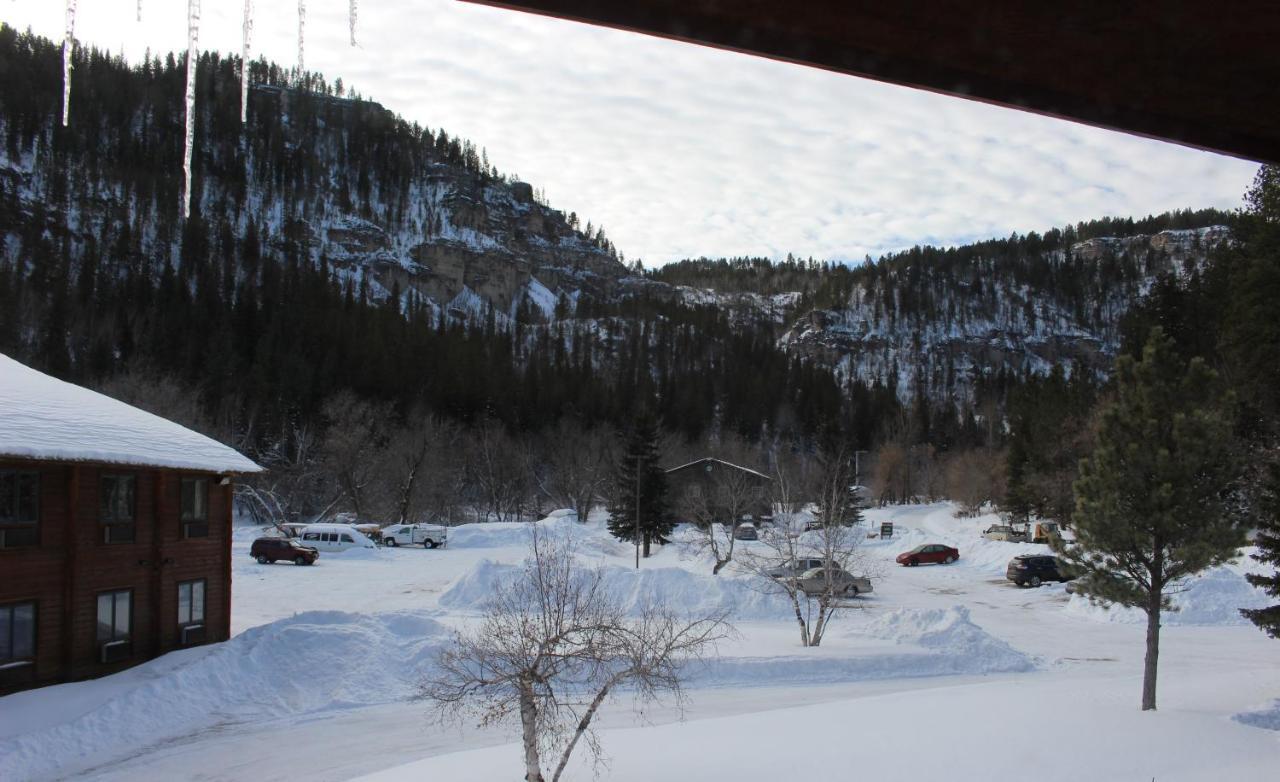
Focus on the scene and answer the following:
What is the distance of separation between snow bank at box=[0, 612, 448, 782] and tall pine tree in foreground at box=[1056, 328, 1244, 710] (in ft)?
53.6

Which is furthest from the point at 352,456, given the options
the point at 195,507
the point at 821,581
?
the point at 821,581

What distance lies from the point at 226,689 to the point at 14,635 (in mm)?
4495

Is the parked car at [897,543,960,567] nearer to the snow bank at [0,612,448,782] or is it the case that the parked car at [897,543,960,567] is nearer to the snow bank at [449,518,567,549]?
the snow bank at [449,518,567,549]

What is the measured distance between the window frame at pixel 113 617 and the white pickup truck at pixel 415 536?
110 ft

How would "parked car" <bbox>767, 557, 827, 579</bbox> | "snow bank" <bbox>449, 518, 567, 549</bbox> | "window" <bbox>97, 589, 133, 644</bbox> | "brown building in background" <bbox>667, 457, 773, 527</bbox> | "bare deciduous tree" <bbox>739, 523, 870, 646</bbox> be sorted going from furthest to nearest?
"brown building in background" <bbox>667, 457, 773, 527</bbox>
"snow bank" <bbox>449, 518, 567, 549</bbox>
"parked car" <bbox>767, 557, 827, 579</bbox>
"bare deciduous tree" <bbox>739, 523, 870, 646</bbox>
"window" <bbox>97, 589, 133, 644</bbox>

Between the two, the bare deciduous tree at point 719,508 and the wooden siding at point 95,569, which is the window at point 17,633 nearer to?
the wooden siding at point 95,569

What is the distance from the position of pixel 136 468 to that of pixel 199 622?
4951mm

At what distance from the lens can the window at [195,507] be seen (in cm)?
2455

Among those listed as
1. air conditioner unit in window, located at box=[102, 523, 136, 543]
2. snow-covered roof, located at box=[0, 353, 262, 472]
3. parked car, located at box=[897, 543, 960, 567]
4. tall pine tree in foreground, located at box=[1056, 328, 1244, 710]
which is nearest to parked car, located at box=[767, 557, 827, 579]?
tall pine tree in foreground, located at box=[1056, 328, 1244, 710]

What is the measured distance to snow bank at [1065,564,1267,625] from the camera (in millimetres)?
32531

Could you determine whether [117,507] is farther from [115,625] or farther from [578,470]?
[578,470]

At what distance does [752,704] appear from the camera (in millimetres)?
19953

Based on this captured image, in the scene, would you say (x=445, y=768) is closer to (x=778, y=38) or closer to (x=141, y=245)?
(x=778, y=38)

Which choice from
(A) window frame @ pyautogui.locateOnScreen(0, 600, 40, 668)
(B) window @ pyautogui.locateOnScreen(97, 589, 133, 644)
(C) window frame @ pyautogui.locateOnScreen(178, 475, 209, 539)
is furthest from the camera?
(C) window frame @ pyautogui.locateOnScreen(178, 475, 209, 539)
